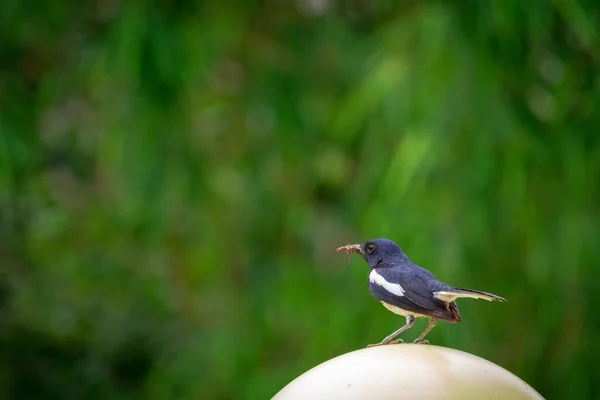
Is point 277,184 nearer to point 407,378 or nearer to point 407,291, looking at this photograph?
point 407,291

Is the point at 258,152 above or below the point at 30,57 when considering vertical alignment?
below

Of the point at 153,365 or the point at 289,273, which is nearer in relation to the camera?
the point at 289,273

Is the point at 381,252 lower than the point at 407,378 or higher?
higher

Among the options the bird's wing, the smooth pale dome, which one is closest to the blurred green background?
the bird's wing

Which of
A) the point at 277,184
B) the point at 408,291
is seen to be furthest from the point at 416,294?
the point at 277,184

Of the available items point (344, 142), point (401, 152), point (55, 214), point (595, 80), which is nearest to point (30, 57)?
point (55, 214)

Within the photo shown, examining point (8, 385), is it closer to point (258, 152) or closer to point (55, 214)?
point (55, 214)
